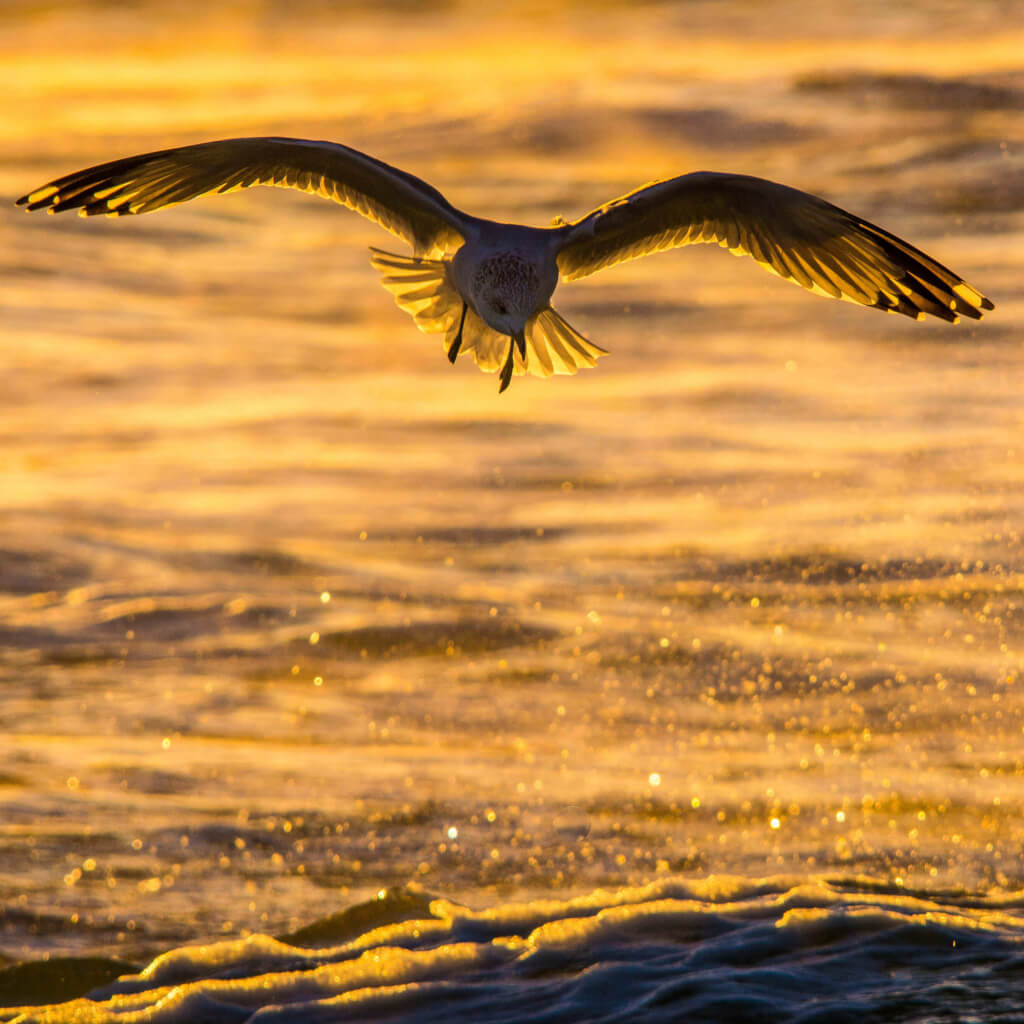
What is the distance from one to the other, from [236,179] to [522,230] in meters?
0.87

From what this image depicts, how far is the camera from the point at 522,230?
5.35 meters

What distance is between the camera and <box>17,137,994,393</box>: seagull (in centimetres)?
517

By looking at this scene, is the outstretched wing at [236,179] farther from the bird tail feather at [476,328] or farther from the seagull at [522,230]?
the bird tail feather at [476,328]

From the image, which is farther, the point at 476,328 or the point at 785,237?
the point at 476,328

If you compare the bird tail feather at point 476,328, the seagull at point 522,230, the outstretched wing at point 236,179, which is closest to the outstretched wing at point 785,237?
the seagull at point 522,230

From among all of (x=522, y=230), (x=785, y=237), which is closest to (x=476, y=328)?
(x=522, y=230)

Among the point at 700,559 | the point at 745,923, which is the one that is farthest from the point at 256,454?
the point at 745,923

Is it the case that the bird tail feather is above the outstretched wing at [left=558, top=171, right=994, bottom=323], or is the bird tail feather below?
below

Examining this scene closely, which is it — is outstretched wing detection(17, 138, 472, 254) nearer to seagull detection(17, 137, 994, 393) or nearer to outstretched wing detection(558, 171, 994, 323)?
seagull detection(17, 137, 994, 393)

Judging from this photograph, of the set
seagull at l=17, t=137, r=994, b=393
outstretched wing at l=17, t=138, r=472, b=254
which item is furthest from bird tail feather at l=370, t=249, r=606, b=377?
outstretched wing at l=17, t=138, r=472, b=254

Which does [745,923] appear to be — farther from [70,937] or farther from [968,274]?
[968,274]

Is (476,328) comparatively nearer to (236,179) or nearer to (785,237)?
(236,179)

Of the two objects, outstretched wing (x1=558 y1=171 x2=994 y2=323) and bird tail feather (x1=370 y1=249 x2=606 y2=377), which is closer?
outstretched wing (x1=558 y1=171 x2=994 y2=323)

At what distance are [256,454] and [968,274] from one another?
4.28 meters
